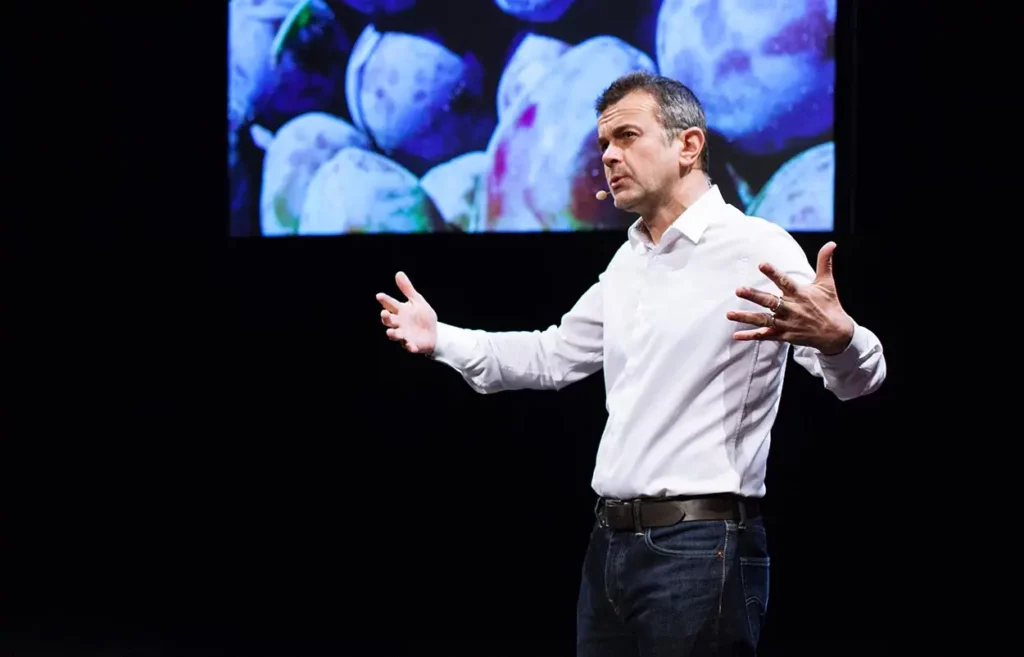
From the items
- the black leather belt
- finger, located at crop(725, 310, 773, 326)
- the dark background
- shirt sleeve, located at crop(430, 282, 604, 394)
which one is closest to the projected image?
the dark background

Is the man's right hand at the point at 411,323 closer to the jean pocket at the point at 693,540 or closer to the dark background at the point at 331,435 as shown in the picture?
the jean pocket at the point at 693,540

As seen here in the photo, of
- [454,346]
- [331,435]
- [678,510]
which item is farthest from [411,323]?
[331,435]

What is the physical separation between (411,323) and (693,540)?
27.5 inches

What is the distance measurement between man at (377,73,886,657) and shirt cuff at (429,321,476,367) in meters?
0.28

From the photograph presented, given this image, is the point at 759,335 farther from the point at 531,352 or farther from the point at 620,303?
the point at 531,352

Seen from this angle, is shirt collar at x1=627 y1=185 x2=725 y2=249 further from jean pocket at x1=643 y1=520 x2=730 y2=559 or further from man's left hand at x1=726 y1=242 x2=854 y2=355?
jean pocket at x1=643 y1=520 x2=730 y2=559

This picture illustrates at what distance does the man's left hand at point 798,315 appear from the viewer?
1.43m

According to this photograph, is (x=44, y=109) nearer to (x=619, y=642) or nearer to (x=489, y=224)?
(x=489, y=224)

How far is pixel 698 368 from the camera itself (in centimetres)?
169

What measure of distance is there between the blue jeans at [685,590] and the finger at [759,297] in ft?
1.32

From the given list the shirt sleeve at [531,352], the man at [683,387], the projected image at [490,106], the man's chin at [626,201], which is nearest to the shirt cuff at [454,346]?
the shirt sleeve at [531,352]

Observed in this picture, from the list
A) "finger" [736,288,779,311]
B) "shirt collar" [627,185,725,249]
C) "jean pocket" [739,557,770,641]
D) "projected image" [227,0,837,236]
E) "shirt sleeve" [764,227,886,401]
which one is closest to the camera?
"finger" [736,288,779,311]

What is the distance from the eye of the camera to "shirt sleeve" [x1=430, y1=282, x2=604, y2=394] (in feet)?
6.53

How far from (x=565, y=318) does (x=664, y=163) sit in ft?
1.24
